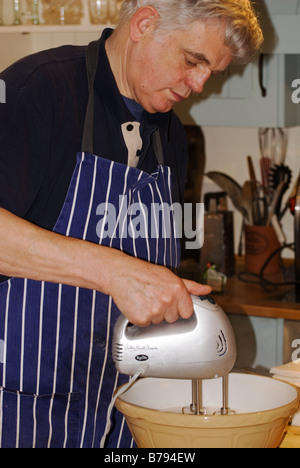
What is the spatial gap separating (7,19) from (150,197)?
111 centimetres

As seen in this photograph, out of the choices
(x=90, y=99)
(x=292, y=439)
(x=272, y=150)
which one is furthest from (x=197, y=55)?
(x=272, y=150)

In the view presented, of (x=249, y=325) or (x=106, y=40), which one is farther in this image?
(x=249, y=325)

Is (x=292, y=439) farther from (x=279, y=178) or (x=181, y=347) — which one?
(x=279, y=178)

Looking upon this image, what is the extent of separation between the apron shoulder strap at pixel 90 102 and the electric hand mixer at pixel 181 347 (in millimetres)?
401

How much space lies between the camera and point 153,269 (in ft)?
3.68

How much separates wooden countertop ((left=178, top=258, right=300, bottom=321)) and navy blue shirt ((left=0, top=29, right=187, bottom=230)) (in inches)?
34.8

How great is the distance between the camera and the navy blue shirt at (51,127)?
121cm

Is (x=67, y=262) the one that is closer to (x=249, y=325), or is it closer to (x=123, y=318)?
(x=123, y=318)

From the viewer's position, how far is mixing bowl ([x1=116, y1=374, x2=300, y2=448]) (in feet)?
3.39

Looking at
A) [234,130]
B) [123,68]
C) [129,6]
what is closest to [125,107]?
[123,68]

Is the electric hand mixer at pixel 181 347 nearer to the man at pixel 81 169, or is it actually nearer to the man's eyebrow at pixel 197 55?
the man at pixel 81 169

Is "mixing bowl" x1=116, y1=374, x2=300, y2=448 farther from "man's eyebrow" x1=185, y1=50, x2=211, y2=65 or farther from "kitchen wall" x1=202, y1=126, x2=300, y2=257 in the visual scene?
"kitchen wall" x1=202, y1=126, x2=300, y2=257
